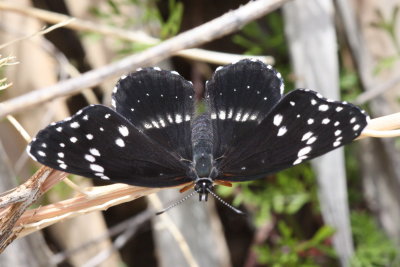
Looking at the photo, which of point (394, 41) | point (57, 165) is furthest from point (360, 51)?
point (57, 165)

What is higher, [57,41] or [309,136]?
[57,41]

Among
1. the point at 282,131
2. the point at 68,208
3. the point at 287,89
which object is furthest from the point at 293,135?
the point at 287,89

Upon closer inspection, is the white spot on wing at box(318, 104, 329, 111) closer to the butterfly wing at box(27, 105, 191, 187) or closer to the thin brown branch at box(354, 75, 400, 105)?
the butterfly wing at box(27, 105, 191, 187)

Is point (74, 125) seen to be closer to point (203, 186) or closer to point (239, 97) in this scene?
point (203, 186)

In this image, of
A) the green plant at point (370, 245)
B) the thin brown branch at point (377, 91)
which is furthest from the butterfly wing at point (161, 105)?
the green plant at point (370, 245)

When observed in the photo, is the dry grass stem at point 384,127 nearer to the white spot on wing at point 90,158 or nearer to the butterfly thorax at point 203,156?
the butterfly thorax at point 203,156

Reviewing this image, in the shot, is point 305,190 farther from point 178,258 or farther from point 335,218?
point 178,258
